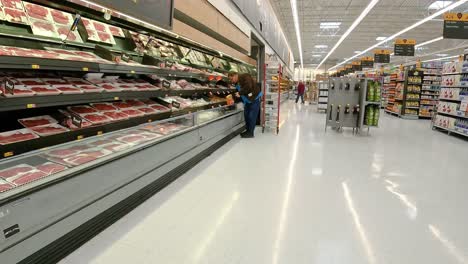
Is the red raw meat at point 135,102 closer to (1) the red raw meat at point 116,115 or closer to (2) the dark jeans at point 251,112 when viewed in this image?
(1) the red raw meat at point 116,115

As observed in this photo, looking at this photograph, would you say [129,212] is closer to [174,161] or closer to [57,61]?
[174,161]

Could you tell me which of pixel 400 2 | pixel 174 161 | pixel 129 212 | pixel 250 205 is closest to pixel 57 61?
pixel 129 212

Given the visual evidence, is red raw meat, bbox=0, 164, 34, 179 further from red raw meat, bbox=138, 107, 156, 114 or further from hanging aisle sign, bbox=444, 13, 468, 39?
hanging aisle sign, bbox=444, 13, 468, 39

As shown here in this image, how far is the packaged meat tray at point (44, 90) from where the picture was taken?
2040 millimetres

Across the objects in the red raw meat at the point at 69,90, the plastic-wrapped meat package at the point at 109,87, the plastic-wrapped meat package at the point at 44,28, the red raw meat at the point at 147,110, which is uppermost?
the plastic-wrapped meat package at the point at 44,28

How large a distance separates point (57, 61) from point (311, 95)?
806 inches

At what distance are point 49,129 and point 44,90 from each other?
32 centimetres

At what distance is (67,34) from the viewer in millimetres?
2549

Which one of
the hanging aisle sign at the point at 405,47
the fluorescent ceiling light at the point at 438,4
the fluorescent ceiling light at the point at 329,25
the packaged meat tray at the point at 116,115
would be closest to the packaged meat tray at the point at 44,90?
the packaged meat tray at the point at 116,115

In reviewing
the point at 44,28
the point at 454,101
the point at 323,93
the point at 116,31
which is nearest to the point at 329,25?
the point at 323,93

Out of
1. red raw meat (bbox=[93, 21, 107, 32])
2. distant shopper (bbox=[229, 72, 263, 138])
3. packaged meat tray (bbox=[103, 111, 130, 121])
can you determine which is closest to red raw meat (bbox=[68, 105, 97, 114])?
packaged meat tray (bbox=[103, 111, 130, 121])

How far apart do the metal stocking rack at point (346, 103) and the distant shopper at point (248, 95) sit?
7.87 ft

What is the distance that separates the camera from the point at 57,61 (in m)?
2.01

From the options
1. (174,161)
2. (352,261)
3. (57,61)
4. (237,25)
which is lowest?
(352,261)
